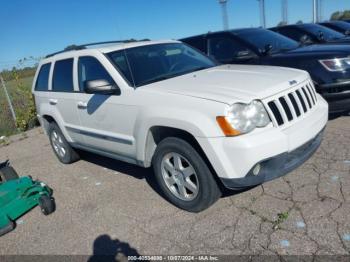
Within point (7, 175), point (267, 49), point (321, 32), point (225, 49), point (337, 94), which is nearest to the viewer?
point (7, 175)

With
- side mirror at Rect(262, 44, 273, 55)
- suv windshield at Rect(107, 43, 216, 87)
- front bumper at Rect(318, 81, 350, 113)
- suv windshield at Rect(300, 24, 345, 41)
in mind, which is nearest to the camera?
suv windshield at Rect(107, 43, 216, 87)

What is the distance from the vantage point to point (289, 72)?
388cm

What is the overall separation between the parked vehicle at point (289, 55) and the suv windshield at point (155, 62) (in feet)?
5.17

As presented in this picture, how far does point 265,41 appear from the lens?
21.6 ft

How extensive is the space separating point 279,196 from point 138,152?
1598 mm

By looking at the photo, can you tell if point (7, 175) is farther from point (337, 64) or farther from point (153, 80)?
point (337, 64)

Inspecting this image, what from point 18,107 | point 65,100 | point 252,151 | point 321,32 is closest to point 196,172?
point 252,151

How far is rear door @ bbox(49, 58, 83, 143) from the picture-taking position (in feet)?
16.1

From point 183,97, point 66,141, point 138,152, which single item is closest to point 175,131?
point 183,97

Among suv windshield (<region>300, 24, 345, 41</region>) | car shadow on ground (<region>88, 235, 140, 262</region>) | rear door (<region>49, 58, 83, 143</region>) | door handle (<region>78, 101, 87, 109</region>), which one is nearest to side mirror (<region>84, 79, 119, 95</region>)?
door handle (<region>78, 101, 87, 109</region>)

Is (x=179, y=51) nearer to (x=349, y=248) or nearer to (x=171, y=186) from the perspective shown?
(x=171, y=186)

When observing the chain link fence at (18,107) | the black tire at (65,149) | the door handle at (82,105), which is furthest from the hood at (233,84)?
the chain link fence at (18,107)

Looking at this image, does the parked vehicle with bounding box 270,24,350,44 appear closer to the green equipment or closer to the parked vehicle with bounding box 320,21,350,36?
the parked vehicle with bounding box 320,21,350,36

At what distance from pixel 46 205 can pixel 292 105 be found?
9.92ft
